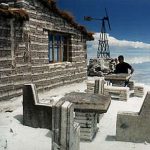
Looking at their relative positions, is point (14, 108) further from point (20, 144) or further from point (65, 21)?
point (65, 21)

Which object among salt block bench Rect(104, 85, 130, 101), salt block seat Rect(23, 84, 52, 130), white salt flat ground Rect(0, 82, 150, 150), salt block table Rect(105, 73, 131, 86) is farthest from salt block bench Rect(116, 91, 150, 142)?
salt block table Rect(105, 73, 131, 86)

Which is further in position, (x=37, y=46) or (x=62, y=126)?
(x=37, y=46)

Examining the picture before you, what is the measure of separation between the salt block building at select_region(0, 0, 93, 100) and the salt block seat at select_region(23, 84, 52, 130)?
296cm

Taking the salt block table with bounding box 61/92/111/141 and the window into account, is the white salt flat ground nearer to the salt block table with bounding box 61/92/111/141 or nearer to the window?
the salt block table with bounding box 61/92/111/141

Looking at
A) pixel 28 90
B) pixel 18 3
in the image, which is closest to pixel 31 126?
pixel 28 90

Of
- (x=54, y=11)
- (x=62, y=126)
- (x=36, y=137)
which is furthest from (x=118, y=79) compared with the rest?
(x=62, y=126)

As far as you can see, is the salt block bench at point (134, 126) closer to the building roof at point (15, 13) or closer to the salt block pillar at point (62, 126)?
the salt block pillar at point (62, 126)

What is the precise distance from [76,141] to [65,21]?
36.2 feet

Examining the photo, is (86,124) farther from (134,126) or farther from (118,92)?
(118,92)

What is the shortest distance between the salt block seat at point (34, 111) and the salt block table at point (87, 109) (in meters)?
0.75

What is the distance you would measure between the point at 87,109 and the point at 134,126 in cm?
114

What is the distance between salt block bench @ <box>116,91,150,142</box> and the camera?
21.6 ft

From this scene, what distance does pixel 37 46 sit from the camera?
12484 millimetres

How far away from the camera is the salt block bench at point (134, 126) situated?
658cm
